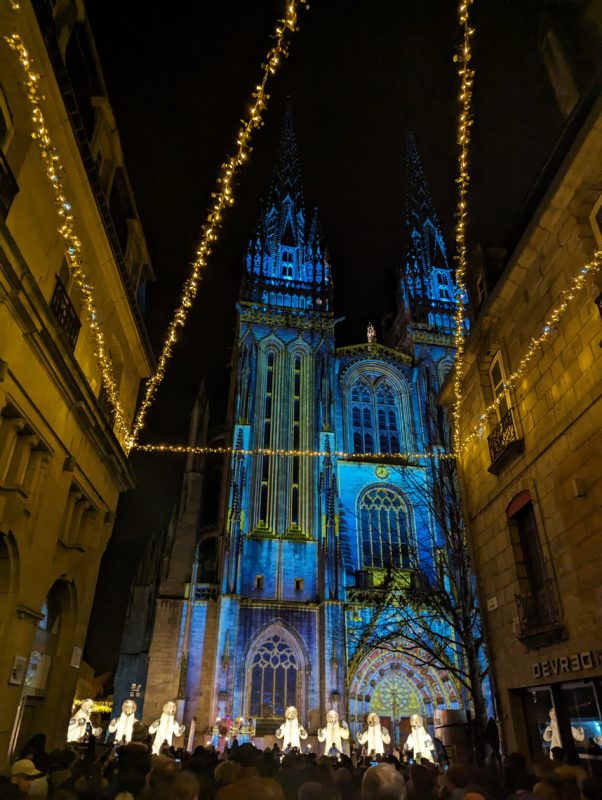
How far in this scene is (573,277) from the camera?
820 centimetres

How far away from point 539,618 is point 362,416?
26834mm

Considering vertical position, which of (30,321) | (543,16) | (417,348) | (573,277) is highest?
(417,348)

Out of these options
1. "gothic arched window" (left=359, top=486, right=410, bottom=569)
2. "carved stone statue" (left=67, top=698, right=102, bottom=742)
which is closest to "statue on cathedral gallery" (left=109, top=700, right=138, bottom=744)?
"carved stone statue" (left=67, top=698, right=102, bottom=742)

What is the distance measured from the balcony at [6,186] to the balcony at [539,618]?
9883mm

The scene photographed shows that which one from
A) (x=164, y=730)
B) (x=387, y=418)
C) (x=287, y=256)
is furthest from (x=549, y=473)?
(x=287, y=256)

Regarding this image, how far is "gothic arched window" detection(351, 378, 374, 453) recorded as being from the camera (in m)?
33.9

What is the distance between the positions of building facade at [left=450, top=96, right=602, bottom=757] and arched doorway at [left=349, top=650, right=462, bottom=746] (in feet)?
62.0

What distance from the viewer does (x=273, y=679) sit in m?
26.3

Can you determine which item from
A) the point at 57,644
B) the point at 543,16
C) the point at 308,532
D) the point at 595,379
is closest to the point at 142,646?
the point at 308,532

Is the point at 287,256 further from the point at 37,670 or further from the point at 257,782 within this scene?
the point at 257,782

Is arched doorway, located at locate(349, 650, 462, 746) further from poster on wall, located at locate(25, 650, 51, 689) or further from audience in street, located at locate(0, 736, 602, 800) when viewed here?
audience in street, located at locate(0, 736, 602, 800)

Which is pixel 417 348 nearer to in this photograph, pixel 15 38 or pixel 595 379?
pixel 595 379

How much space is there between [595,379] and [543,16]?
7854 mm

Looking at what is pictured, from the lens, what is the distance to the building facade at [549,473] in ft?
24.7
